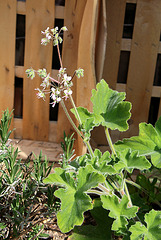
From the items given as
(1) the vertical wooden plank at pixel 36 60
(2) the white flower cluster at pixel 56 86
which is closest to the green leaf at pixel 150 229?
(2) the white flower cluster at pixel 56 86

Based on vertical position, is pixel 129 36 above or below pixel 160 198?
above

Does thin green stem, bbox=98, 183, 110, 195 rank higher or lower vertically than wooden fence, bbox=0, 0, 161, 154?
lower

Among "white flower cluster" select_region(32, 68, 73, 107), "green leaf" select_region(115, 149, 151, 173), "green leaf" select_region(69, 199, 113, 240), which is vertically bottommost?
"green leaf" select_region(69, 199, 113, 240)

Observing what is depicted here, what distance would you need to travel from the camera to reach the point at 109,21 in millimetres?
2029

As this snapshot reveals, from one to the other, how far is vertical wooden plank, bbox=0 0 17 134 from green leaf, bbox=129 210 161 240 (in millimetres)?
1239

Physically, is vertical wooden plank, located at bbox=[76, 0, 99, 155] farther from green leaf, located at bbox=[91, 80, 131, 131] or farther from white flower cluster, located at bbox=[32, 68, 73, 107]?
white flower cluster, located at bbox=[32, 68, 73, 107]

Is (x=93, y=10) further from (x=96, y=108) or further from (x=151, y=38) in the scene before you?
(x=151, y=38)

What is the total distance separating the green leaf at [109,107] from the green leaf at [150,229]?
0.36 meters

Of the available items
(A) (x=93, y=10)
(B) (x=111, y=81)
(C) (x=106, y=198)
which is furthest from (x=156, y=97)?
(C) (x=106, y=198)

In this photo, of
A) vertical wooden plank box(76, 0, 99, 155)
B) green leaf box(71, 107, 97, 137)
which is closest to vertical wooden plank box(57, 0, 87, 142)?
vertical wooden plank box(76, 0, 99, 155)

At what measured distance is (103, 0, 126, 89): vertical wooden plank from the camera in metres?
2.00

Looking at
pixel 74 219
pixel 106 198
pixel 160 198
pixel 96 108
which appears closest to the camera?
pixel 74 219

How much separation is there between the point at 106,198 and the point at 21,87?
119cm

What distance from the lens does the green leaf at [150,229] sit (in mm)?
1041
